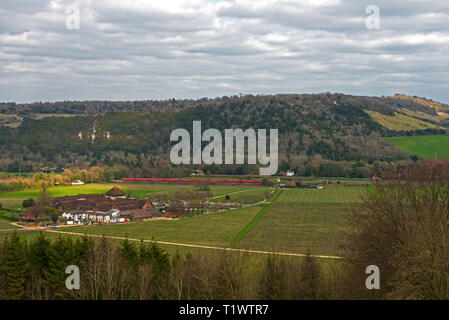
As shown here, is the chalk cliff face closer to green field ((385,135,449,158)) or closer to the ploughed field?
green field ((385,135,449,158))

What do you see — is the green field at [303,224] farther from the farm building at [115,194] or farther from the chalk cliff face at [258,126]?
the chalk cliff face at [258,126]

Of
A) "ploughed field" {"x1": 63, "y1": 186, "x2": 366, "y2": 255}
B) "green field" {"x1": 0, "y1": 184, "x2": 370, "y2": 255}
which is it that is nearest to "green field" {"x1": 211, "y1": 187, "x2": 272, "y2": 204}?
"green field" {"x1": 0, "y1": 184, "x2": 370, "y2": 255}

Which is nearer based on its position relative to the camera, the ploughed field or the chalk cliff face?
the ploughed field

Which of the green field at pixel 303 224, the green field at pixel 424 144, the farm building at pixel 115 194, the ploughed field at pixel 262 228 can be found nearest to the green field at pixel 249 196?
the green field at pixel 303 224

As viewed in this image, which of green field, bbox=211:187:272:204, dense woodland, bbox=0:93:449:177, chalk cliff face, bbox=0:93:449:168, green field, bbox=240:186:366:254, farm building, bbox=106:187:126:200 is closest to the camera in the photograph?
green field, bbox=240:186:366:254

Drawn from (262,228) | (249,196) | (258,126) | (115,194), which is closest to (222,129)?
(258,126)

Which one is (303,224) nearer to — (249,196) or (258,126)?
(249,196)
